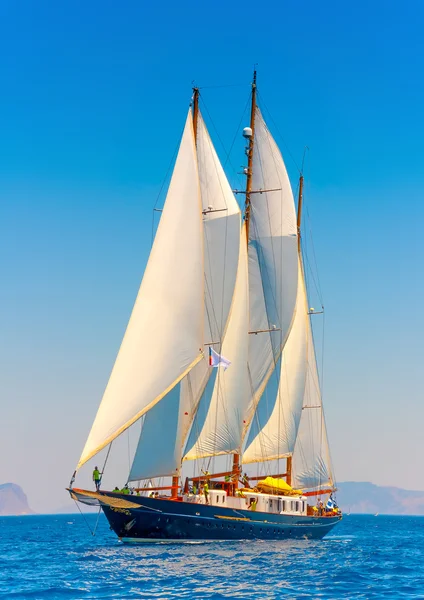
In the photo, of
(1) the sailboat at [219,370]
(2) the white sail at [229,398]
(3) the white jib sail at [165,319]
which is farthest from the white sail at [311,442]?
(3) the white jib sail at [165,319]

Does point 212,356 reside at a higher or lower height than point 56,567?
higher

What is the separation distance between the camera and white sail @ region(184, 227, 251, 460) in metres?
56.2

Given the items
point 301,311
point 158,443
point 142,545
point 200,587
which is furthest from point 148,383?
point 301,311

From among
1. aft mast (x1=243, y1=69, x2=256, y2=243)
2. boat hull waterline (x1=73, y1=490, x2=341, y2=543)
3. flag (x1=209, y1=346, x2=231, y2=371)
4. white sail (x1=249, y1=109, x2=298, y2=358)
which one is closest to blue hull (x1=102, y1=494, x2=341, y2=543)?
boat hull waterline (x1=73, y1=490, x2=341, y2=543)

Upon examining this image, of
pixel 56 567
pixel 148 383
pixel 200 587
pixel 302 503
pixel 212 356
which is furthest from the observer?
pixel 302 503

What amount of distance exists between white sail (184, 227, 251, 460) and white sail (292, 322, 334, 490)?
8.24 meters

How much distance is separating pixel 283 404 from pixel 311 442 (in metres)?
4.93

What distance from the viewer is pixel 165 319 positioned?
5084 centimetres

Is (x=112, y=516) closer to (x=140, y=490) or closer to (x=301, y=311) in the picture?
(x=140, y=490)

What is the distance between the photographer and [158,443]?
52.4 meters

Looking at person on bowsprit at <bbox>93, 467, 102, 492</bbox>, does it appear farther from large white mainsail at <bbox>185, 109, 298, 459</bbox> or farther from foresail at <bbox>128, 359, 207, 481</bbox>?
large white mainsail at <bbox>185, 109, 298, 459</bbox>

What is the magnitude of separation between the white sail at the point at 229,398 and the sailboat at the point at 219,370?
0.28ft

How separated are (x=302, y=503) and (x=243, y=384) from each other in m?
9.23

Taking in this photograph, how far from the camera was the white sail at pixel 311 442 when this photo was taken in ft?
219
